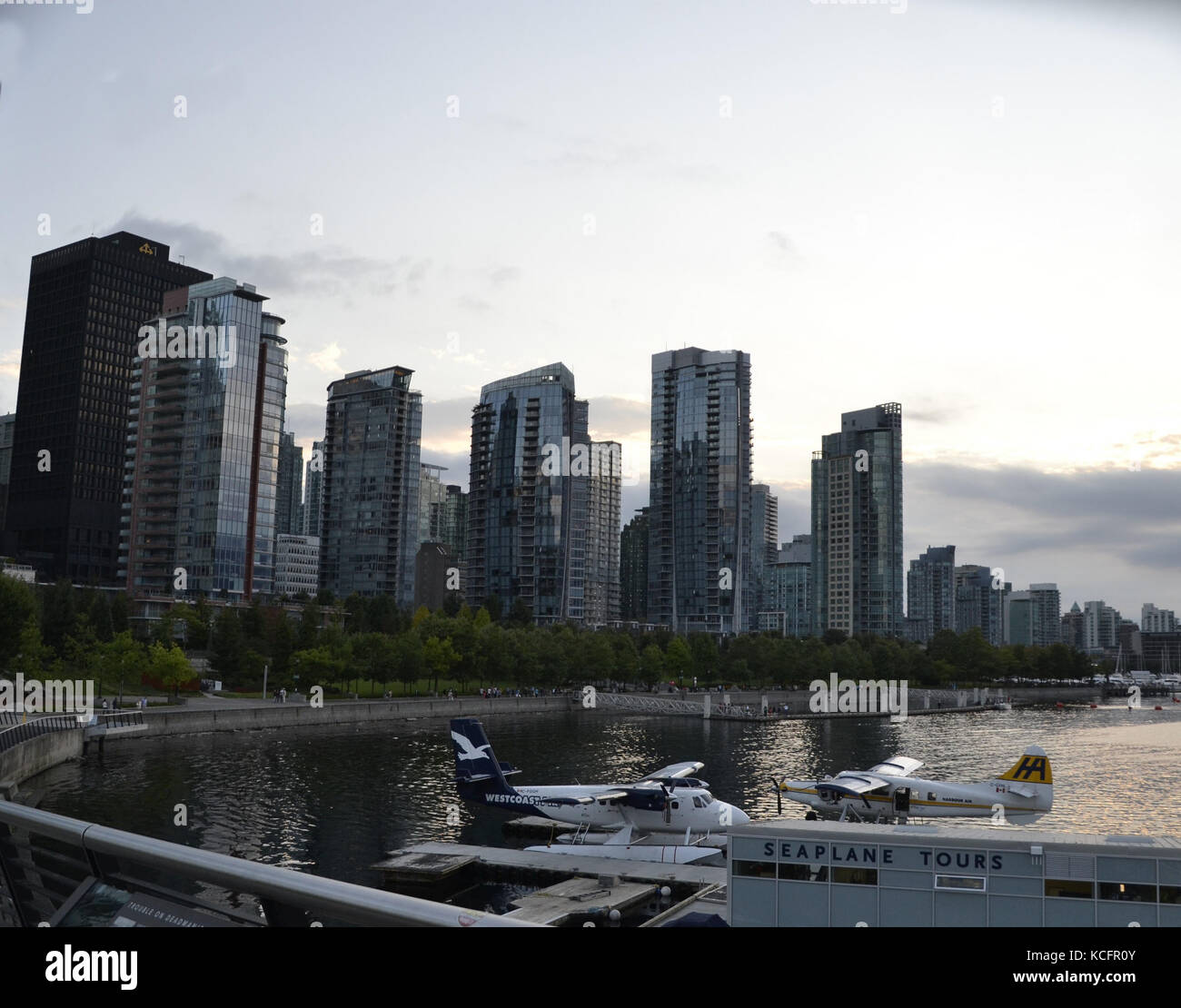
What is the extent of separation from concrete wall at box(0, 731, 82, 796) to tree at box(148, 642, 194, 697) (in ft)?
86.0

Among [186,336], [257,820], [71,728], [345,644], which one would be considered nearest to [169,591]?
[186,336]

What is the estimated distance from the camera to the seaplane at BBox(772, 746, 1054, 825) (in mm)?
58625

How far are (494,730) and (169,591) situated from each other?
106472mm

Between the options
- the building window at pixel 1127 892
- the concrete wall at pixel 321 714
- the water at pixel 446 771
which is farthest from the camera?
→ the concrete wall at pixel 321 714

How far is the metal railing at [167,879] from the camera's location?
4.71m

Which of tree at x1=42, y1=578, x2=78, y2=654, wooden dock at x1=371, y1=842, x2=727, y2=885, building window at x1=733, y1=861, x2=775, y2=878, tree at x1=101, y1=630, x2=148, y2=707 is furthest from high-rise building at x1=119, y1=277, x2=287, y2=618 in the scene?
building window at x1=733, y1=861, x2=775, y2=878

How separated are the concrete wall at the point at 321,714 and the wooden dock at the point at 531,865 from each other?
163ft

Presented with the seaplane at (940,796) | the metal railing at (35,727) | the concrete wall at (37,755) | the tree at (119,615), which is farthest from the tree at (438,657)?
the seaplane at (940,796)

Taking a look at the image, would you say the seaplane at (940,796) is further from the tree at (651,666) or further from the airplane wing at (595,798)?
the tree at (651,666)

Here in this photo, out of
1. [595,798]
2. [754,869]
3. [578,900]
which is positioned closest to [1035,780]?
[595,798]

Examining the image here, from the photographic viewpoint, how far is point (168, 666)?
106m

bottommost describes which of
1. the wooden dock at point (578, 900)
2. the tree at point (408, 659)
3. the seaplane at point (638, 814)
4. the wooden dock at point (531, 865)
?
the wooden dock at point (531, 865)
